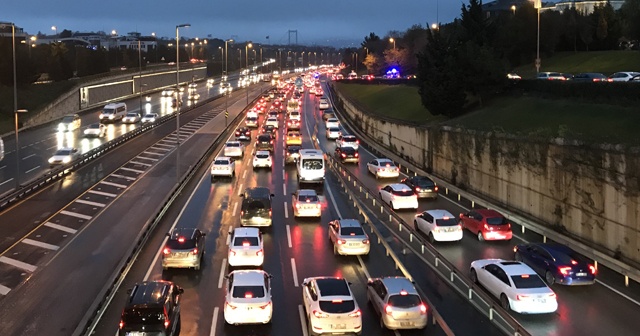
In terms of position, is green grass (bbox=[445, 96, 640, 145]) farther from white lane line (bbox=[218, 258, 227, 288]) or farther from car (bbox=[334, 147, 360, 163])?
white lane line (bbox=[218, 258, 227, 288])

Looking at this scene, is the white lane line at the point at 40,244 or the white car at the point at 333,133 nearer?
the white lane line at the point at 40,244

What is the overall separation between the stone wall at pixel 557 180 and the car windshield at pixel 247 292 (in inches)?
600

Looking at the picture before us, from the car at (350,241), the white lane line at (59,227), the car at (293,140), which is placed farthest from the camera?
the car at (293,140)

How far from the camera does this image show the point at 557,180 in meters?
29.8

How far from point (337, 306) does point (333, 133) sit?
52.7m

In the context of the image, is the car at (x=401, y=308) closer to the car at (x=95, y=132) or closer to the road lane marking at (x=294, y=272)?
the road lane marking at (x=294, y=272)

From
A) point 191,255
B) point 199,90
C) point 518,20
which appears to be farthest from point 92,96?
point 191,255

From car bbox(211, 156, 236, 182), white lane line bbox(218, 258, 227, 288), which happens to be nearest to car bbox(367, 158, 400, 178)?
car bbox(211, 156, 236, 182)

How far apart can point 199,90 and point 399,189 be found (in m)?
112

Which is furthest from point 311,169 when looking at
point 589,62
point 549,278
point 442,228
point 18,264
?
point 589,62

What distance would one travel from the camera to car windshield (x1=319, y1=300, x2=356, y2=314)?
17.1 m

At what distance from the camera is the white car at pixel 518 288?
62.8 feet

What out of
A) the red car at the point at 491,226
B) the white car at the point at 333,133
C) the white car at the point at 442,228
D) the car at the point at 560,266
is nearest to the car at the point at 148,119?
the white car at the point at 333,133

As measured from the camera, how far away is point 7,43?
84.8 m
